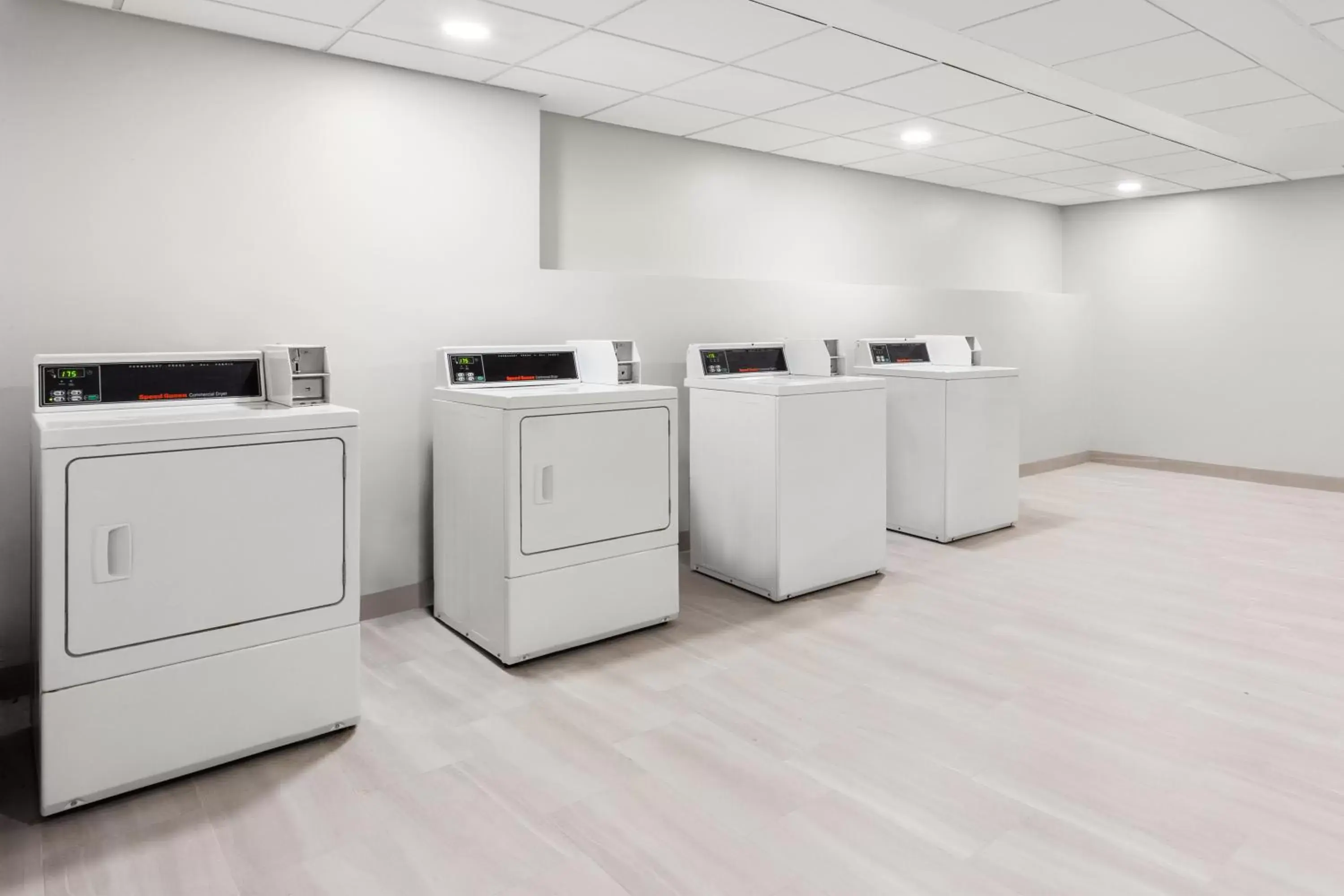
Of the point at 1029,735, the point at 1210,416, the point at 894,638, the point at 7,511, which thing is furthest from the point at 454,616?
the point at 1210,416

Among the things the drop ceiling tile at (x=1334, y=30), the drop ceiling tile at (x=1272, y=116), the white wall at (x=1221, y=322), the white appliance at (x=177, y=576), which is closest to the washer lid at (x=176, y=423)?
the white appliance at (x=177, y=576)

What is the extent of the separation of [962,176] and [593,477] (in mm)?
4227

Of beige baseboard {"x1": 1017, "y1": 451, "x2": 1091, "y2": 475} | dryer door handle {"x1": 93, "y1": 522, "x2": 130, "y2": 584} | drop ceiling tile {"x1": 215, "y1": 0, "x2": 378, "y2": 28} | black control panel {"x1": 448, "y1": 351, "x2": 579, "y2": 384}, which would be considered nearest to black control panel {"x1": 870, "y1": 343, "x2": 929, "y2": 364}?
beige baseboard {"x1": 1017, "y1": 451, "x2": 1091, "y2": 475}

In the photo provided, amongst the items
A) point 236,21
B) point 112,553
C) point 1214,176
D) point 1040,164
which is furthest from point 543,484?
point 1214,176

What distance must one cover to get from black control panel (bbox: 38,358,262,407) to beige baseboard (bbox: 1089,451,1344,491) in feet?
22.9

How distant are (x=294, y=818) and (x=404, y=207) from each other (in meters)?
2.35

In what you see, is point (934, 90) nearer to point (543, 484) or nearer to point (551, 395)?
point (551, 395)

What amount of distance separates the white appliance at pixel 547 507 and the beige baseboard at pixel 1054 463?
14.6ft

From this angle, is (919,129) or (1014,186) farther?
(1014,186)

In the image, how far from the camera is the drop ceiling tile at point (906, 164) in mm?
5207

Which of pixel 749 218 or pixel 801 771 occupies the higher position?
pixel 749 218

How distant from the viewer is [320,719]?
2.36 metres

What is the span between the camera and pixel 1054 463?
23.1 feet

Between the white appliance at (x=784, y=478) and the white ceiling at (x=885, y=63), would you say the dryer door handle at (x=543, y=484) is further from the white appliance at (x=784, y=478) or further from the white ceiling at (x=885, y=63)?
the white ceiling at (x=885, y=63)
